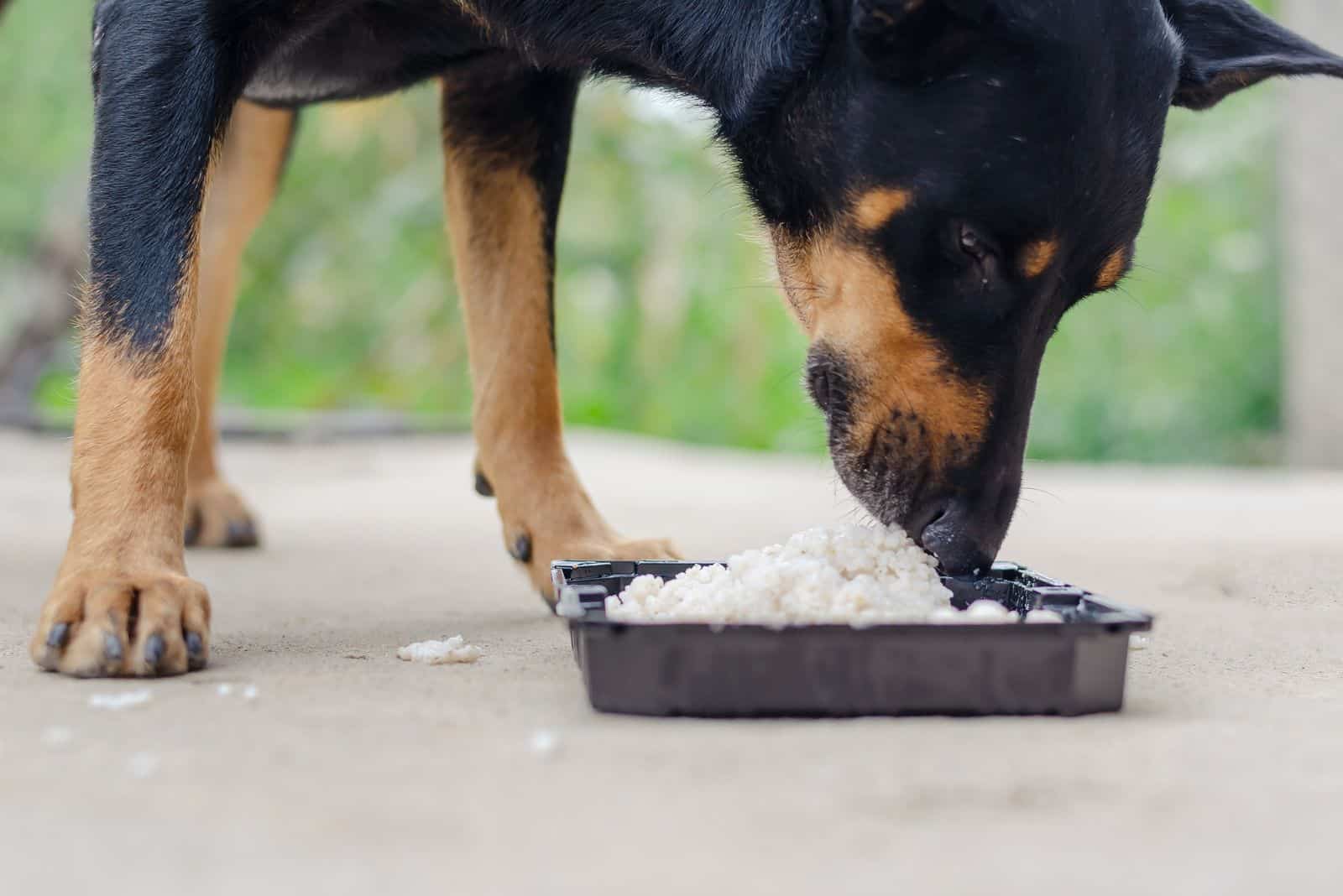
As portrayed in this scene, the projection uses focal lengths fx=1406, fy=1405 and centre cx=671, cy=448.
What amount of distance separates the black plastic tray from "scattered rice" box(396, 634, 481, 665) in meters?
0.45

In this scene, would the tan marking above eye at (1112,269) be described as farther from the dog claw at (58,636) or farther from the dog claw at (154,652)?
the dog claw at (58,636)

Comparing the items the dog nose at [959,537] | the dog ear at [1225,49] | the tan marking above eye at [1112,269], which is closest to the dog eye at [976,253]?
the tan marking above eye at [1112,269]

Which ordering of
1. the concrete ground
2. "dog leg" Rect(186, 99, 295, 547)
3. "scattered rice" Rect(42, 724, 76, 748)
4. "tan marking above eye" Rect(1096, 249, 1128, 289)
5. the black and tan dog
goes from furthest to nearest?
"dog leg" Rect(186, 99, 295, 547)
"tan marking above eye" Rect(1096, 249, 1128, 289)
the black and tan dog
"scattered rice" Rect(42, 724, 76, 748)
the concrete ground

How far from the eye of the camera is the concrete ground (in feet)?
3.75

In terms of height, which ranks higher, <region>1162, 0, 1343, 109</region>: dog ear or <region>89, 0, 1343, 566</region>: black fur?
<region>1162, 0, 1343, 109</region>: dog ear

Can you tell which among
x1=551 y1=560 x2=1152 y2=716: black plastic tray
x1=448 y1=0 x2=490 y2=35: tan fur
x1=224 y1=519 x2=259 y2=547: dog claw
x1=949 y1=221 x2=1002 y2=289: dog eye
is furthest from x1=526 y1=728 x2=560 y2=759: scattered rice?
x1=224 y1=519 x2=259 y2=547: dog claw

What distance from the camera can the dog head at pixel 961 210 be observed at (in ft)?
6.56

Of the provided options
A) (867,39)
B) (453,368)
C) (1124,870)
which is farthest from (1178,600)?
(453,368)

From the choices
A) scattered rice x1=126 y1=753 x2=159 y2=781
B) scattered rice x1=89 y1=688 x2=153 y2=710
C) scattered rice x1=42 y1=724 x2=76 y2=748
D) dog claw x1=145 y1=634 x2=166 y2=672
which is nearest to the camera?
scattered rice x1=126 y1=753 x2=159 y2=781

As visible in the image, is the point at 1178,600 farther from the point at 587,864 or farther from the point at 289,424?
the point at 289,424

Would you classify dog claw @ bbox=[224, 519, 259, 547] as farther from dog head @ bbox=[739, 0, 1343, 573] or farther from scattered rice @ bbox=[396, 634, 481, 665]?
dog head @ bbox=[739, 0, 1343, 573]

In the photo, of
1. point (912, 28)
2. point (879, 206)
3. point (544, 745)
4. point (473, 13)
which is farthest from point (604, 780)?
point (473, 13)

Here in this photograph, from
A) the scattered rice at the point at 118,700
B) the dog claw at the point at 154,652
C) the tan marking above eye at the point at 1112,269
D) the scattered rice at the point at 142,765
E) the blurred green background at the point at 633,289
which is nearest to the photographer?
the scattered rice at the point at 142,765

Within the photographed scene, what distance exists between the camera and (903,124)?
2.09m
